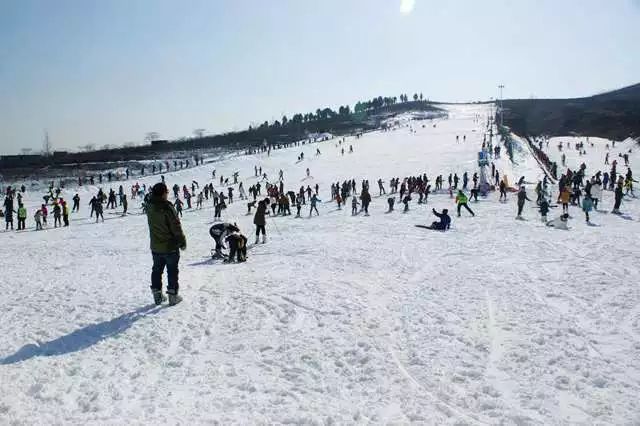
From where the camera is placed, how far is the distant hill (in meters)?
94.0

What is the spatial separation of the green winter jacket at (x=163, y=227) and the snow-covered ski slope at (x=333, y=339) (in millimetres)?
841

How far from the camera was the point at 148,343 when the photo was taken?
204 inches

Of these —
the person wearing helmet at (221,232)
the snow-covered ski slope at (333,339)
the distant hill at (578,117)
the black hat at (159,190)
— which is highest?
the distant hill at (578,117)

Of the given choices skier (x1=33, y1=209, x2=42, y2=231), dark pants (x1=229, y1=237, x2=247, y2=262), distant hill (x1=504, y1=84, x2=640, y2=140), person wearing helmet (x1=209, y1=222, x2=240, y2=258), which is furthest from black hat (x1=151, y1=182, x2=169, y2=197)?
distant hill (x1=504, y1=84, x2=640, y2=140)

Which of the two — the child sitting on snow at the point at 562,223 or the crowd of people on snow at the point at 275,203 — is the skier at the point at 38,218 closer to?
the crowd of people on snow at the point at 275,203

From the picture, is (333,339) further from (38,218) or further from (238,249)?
(38,218)

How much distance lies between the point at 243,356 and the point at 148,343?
3.63ft

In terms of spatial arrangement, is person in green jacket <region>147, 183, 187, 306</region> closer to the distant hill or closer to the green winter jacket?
the green winter jacket

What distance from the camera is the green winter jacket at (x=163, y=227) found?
20.7ft

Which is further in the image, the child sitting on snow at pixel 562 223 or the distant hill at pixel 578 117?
the distant hill at pixel 578 117

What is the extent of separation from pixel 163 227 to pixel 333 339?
2.70 metres

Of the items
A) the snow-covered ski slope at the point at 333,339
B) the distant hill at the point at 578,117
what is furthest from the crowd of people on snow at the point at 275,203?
the distant hill at the point at 578,117

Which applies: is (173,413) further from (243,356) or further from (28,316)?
(28,316)

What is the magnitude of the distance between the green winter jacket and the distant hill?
88467 millimetres
